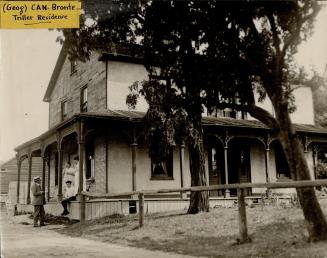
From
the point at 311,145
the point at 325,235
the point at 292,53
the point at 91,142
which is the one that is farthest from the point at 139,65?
the point at 325,235

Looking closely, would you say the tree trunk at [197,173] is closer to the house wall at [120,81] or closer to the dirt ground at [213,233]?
the dirt ground at [213,233]

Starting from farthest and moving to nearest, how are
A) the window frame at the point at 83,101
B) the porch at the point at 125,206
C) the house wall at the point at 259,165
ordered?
1. the house wall at the point at 259,165
2. the window frame at the point at 83,101
3. the porch at the point at 125,206

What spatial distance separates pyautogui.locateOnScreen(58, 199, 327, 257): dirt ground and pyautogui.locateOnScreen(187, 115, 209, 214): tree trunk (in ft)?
1.40

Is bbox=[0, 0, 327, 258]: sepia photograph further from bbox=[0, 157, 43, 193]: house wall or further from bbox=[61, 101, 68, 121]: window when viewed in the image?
bbox=[0, 157, 43, 193]: house wall

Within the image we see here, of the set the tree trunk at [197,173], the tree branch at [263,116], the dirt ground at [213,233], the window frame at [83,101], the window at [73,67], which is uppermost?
the window at [73,67]

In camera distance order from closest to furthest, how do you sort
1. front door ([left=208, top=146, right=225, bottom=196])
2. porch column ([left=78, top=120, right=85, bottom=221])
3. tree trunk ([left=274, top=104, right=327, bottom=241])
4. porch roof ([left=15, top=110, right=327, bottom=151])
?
tree trunk ([left=274, top=104, right=327, bottom=241])
porch column ([left=78, top=120, right=85, bottom=221])
porch roof ([left=15, top=110, right=327, bottom=151])
front door ([left=208, top=146, right=225, bottom=196])

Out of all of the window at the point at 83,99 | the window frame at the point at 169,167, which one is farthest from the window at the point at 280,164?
the window at the point at 83,99

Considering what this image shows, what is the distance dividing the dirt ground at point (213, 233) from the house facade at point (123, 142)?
462cm

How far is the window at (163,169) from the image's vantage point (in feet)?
69.0

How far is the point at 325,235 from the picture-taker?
8.41 meters

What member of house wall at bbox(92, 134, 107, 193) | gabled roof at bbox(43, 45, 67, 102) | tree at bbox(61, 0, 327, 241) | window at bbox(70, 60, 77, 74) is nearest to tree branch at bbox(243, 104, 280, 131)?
tree at bbox(61, 0, 327, 241)

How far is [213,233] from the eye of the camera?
35.7 feet

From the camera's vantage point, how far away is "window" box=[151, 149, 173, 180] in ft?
69.0

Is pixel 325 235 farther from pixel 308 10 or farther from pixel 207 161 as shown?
pixel 207 161
